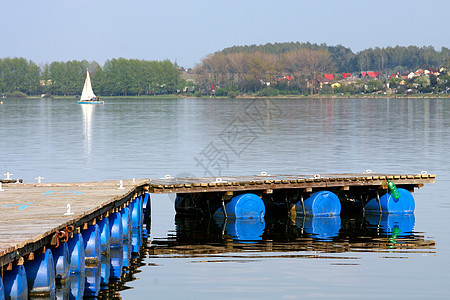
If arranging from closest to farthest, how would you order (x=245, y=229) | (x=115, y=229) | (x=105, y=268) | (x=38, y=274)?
(x=38, y=274) → (x=105, y=268) → (x=115, y=229) → (x=245, y=229)

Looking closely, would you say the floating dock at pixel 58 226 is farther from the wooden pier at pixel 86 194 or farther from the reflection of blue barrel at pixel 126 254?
the reflection of blue barrel at pixel 126 254

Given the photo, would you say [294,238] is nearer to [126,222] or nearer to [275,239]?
[275,239]

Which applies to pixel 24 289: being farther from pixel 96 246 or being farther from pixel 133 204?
pixel 133 204

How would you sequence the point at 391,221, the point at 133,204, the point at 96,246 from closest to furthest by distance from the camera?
the point at 96,246
the point at 133,204
the point at 391,221

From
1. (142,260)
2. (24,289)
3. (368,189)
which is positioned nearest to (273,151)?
(368,189)

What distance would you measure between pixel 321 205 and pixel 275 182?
2.50 meters

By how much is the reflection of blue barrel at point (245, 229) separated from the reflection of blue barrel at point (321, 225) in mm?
1670

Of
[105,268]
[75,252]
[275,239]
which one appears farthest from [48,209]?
[275,239]

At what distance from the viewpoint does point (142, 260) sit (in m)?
25.0

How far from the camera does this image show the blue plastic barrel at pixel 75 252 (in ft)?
70.6

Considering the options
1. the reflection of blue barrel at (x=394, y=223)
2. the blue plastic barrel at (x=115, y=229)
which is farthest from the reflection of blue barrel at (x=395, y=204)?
the blue plastic barrel at (x=115, y=229)

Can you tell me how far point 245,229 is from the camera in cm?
3017

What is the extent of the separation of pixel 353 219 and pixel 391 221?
1.55 meters

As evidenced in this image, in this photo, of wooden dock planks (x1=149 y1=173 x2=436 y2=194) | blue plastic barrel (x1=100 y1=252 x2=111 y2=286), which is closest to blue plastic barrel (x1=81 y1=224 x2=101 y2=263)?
blue plastic barrel (x1=100 y1=252 x2=111 y2=286)
